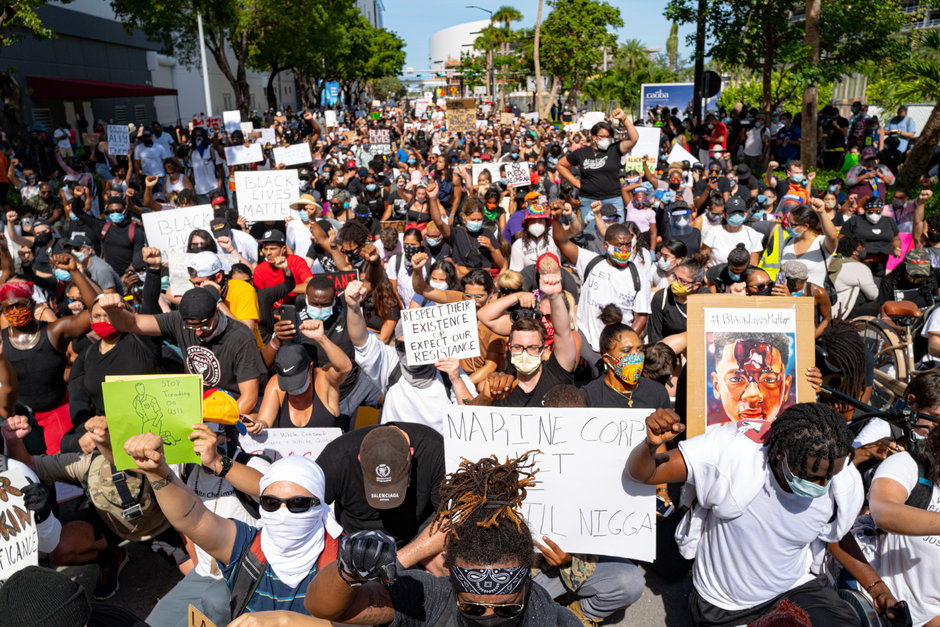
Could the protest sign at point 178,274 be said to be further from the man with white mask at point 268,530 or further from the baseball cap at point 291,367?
the man with white mask at point 268,530

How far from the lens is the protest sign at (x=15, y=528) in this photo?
3.26 m

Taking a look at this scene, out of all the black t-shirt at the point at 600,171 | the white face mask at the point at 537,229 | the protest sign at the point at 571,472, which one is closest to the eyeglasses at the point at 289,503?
the protest sign at the point at 571,472

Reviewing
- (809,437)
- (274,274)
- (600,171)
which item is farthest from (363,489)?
(600,171)

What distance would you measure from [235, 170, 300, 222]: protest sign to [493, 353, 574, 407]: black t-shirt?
575cm

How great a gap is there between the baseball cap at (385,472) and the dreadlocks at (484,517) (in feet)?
2.38

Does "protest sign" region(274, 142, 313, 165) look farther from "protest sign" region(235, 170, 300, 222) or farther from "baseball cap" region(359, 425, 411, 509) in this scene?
"baseball cap" region(359, 425, 411, 509)

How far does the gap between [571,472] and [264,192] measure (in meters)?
7.01

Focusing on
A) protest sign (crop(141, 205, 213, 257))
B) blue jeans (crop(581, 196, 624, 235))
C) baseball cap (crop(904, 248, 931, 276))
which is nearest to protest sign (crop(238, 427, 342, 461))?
protest sign (crop(141, 205, 213, 257))

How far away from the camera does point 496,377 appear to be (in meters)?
4.07

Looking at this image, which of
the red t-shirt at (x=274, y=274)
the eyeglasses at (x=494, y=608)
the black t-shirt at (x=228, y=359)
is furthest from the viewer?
the red t-shirt at (x=274, y=274)

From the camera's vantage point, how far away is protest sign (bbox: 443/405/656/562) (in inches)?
138

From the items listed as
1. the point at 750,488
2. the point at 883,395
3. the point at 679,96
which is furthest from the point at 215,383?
the point at 679,96

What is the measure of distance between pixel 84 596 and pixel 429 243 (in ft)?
18.9

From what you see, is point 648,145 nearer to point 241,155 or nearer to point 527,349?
point 241,155
